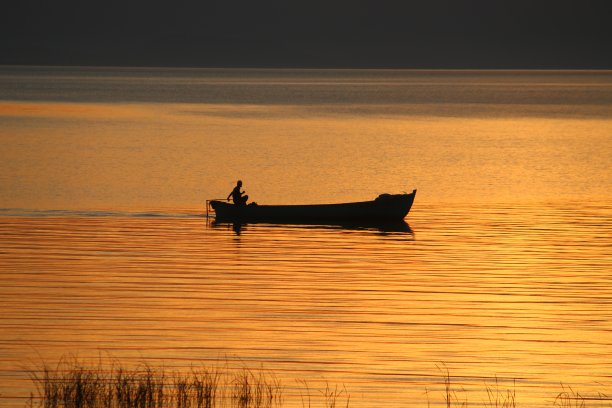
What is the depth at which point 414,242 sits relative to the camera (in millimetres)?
32406

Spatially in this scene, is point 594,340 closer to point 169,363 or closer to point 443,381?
point 443,381

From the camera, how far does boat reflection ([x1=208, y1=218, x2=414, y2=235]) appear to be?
3516 centimetres

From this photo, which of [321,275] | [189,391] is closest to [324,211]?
[321,275]

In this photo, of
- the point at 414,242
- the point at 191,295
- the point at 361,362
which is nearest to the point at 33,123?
the point at 414,242

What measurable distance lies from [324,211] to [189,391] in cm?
2016

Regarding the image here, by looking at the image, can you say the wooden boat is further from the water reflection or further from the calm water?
the calm water

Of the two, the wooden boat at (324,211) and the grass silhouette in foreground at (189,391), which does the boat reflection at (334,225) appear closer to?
the wooden boat at (324,211)

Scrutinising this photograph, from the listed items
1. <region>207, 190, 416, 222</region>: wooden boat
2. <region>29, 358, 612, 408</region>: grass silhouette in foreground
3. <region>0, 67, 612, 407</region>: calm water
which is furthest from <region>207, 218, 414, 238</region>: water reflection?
<region>29, 358, 612, 408</region>: grass silhouette in foreground

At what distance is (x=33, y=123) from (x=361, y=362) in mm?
83627

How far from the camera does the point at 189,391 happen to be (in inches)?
618

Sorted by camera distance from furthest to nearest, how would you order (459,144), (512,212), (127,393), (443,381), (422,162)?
(459,144) → (422,162) → (512,212) → (443,381) → (127,393)

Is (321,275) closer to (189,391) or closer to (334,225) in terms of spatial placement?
(334,225)

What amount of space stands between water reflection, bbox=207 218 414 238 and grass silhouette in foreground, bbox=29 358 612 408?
17231 millimetres

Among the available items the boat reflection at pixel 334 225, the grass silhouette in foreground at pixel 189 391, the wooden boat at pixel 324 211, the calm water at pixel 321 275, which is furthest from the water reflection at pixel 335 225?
the grass silhouette in foreground at pixel 189 391
